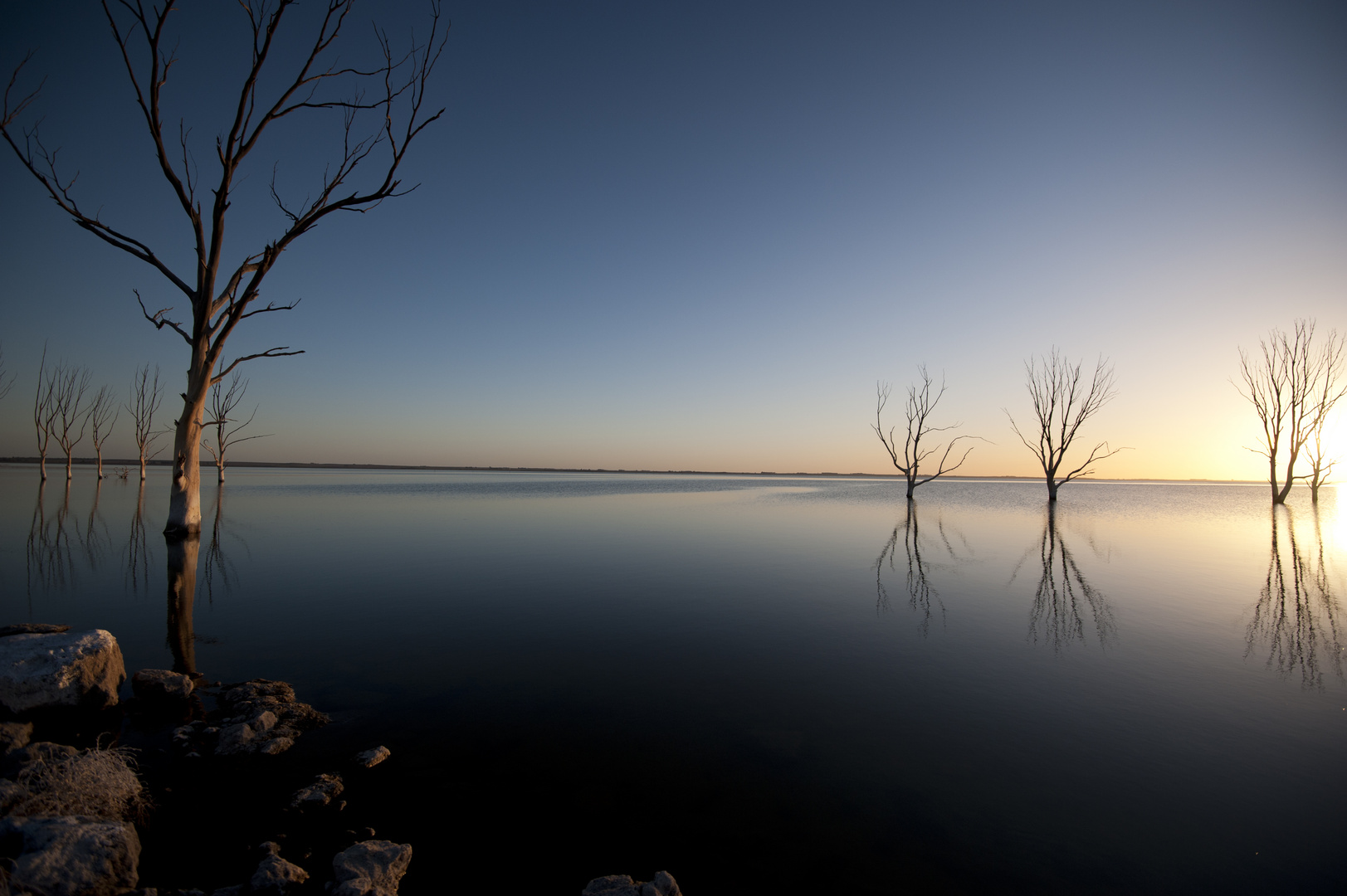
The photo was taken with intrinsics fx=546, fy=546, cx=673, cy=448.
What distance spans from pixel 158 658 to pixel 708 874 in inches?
236

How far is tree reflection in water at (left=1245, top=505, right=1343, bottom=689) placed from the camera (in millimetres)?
5961

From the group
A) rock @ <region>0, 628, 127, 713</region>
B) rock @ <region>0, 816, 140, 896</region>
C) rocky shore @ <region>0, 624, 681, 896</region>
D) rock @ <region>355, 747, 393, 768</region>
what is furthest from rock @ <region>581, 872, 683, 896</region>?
rock @ <region>0, 628, 127, 713</region>

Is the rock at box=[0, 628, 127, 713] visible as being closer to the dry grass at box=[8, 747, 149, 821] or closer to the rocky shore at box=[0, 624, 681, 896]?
the rocky shore at box=[0, 624, 681, 896]

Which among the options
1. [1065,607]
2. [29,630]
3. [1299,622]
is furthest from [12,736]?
[1299,622]

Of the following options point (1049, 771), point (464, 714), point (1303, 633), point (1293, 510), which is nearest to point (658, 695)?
point (464, 714)

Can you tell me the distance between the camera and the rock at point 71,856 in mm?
2332

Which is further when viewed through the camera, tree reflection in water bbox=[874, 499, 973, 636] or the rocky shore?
tree reflection in water bbox=[874, 499, 973, 636]

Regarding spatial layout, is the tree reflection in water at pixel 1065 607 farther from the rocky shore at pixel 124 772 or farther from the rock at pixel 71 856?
the rock at pixel 71 856

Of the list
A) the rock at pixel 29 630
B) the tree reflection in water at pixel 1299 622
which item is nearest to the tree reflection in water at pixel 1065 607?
the tree reflection in water at pixel 1299 622

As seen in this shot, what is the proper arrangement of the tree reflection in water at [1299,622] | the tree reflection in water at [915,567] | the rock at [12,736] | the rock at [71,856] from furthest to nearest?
the tree reflection in water at [915,567], the tree reflection in water at [1299,622], the rock at [12,736], the rock at [71,856]

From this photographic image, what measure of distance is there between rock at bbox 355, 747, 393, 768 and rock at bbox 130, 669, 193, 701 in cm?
217

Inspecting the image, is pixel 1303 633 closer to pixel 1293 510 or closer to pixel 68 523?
pixel 68 523

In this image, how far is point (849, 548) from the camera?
45.1ft

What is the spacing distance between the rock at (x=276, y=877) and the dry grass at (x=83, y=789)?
3.55 feet
